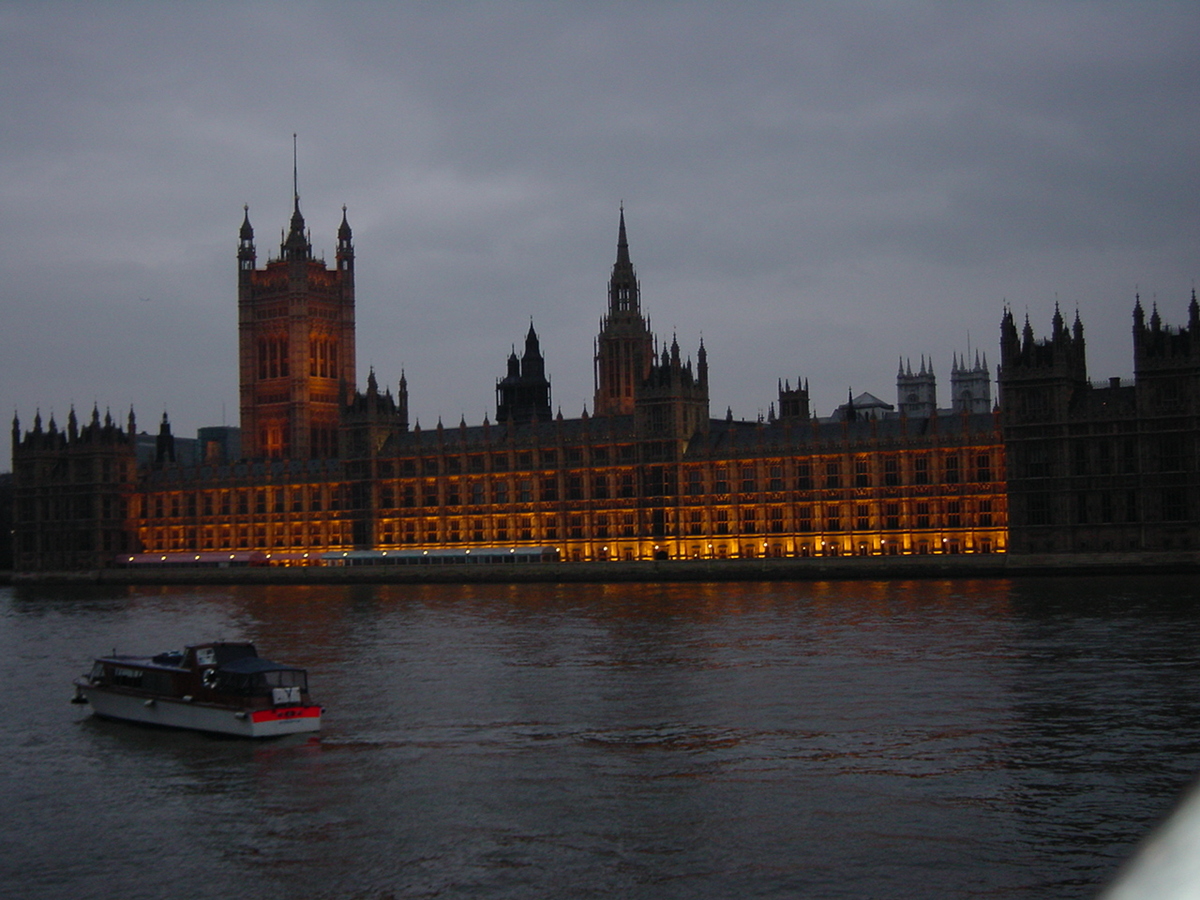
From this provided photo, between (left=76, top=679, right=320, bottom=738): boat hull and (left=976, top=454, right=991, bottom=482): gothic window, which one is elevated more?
(left=976, top=454, right=991, bottom=482): gothic window

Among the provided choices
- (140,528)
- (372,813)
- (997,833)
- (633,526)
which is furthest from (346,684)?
(140,528)

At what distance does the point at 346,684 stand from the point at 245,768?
49.4 feet

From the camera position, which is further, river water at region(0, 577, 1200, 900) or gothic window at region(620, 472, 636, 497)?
gothic window at region(620, 472, 636, 497)

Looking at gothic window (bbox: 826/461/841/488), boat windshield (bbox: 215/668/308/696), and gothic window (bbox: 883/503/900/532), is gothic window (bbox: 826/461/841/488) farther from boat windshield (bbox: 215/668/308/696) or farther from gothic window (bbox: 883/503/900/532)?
boat windshield (bbox: 215/668/308/696)

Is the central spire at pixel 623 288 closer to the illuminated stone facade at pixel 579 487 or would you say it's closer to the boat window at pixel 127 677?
the illuminated stone facade at pixel 579 487

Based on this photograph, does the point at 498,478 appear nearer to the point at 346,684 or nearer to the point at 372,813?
the point at 346,684

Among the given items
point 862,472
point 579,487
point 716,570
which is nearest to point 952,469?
point 862,472

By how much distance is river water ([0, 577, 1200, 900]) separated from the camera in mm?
29172

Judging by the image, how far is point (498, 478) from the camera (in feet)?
488

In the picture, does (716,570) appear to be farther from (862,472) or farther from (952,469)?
(952,469)

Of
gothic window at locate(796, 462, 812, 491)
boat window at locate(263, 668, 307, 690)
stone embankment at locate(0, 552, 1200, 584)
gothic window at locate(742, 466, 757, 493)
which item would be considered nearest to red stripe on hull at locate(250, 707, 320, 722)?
boat window at locate(263, 668, 307, 690)

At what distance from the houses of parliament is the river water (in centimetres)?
4510

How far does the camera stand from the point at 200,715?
146 feet

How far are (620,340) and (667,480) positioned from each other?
2095 inches
